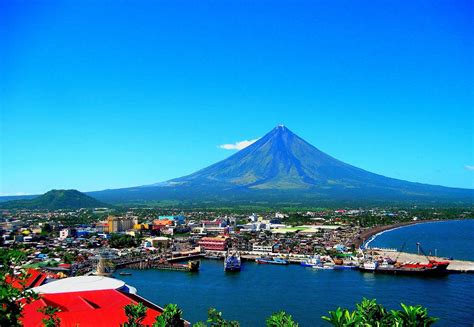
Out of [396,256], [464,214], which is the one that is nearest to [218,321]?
[396,256]

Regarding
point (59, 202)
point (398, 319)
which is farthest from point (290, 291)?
point (59, 202)

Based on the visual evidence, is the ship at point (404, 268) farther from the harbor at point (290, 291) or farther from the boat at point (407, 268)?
the harbor at point (290, 291)

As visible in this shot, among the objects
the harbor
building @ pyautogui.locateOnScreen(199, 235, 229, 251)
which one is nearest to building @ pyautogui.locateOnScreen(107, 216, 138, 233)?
building @ pyautogui.locateOnScreen(199, 235, 229, 251)

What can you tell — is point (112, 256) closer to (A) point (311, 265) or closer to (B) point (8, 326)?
(A) point (311, 265)

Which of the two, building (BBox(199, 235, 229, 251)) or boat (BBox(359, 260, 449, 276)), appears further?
building (BBox(199, 235, 229, 251))

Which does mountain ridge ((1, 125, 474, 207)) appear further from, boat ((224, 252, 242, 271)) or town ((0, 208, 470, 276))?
boat ((224, 252, 242, 271))

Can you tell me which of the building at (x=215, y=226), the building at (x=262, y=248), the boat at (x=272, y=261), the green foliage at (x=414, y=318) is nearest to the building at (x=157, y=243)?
the building at (x=262, y=248)
